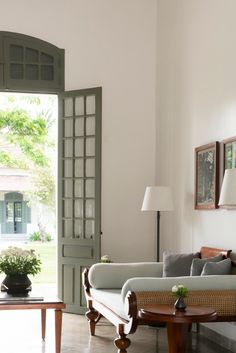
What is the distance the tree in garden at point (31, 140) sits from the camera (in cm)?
1576

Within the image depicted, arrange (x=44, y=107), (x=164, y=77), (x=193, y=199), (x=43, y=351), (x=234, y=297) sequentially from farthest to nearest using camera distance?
(x=44, y=107) < (x=164, y=77) < (x=193, y=199) < (x=43, y=351) < (x=234, y=297)

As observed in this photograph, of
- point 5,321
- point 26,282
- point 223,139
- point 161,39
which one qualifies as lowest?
point 5,321

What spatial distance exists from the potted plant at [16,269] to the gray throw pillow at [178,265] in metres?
1.42

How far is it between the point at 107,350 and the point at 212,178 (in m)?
2.11

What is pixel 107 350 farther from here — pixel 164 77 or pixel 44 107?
pixel 44 107

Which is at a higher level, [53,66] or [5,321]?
[53,66]

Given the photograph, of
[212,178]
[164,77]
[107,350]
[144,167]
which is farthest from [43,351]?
[164,77]

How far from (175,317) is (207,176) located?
2.64 m

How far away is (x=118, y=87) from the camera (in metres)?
9.29

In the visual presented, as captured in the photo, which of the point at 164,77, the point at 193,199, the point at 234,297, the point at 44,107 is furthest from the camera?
the point at 44,107

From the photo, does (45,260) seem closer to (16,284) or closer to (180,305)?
(16,284)

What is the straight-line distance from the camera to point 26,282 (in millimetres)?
6355

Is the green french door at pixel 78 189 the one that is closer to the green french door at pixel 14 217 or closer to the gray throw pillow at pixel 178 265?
the gray throw pillow at pixel 178 265

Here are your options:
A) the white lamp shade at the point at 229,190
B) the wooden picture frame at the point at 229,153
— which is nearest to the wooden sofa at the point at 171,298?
the white lamp shade at the point at 229,190
